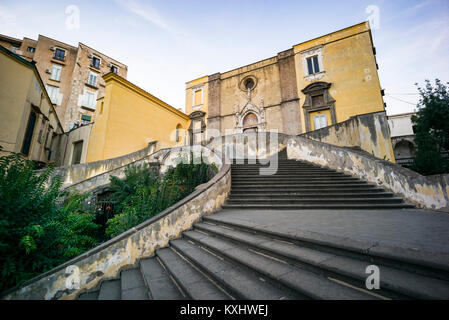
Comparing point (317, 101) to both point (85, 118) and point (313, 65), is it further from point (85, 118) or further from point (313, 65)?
point (85, 118)

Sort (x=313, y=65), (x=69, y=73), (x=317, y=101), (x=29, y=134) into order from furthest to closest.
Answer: (x=69, y=73), (x=313, y=65), (x=317, y=101), (x=29, y=134)

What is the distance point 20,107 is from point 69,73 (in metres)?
16.7

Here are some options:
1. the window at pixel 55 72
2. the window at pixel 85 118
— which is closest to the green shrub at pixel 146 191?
the window at pixel 85 118

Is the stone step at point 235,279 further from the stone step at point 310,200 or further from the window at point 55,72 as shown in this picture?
the window at point 55,72

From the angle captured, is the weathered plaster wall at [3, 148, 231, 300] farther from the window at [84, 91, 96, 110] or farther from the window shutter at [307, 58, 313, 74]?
the window at [84, 91, 96, 110]

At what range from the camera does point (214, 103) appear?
62.0 ft

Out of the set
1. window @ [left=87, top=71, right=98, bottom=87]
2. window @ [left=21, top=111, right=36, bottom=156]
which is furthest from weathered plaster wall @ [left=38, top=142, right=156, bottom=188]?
window @ [left=87, top=71, right=98, bottom=87]

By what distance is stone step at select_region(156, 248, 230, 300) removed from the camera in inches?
74.2

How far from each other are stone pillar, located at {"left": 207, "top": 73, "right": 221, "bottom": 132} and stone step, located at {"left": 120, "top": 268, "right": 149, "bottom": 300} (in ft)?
52.9

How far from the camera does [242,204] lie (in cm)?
514

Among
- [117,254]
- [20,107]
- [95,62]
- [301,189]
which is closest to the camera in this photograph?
[117,254]

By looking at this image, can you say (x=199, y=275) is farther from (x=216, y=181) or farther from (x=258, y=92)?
(x=258, y=92)

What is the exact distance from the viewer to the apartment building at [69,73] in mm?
18984

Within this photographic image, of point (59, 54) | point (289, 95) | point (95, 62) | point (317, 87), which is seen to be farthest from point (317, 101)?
point (59, 54)
